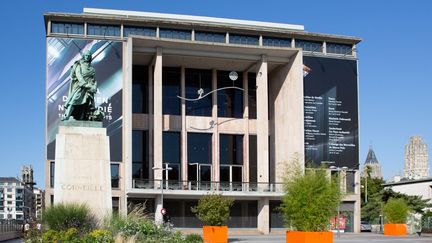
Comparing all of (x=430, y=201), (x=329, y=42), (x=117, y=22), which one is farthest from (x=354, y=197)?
(x=430, y=201)

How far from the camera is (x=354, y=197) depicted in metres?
61.5

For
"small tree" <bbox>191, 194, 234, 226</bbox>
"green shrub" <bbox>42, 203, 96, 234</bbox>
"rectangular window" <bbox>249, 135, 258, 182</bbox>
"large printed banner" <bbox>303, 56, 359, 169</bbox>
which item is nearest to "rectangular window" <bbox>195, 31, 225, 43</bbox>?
"large printed banner" <bbox>303, 56, 359, 169</bbox>

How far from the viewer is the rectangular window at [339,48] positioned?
62.2 meters

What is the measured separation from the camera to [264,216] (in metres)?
56.3

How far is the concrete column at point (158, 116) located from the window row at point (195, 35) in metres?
3.42

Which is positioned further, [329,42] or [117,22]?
[329,42]

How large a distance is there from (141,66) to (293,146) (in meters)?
15.7

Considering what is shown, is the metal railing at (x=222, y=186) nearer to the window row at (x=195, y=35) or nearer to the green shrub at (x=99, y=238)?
the window row at (x=195, y=35)

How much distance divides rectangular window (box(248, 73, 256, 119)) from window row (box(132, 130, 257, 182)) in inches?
91.0

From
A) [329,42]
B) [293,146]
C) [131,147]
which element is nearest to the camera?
[131,147]

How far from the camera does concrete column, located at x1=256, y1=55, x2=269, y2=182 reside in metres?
57.5

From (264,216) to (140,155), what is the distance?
40.0 ft

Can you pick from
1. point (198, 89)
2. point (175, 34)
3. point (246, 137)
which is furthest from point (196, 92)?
point (246, 137)

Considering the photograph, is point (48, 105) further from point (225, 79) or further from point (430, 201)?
point (430, 201)
